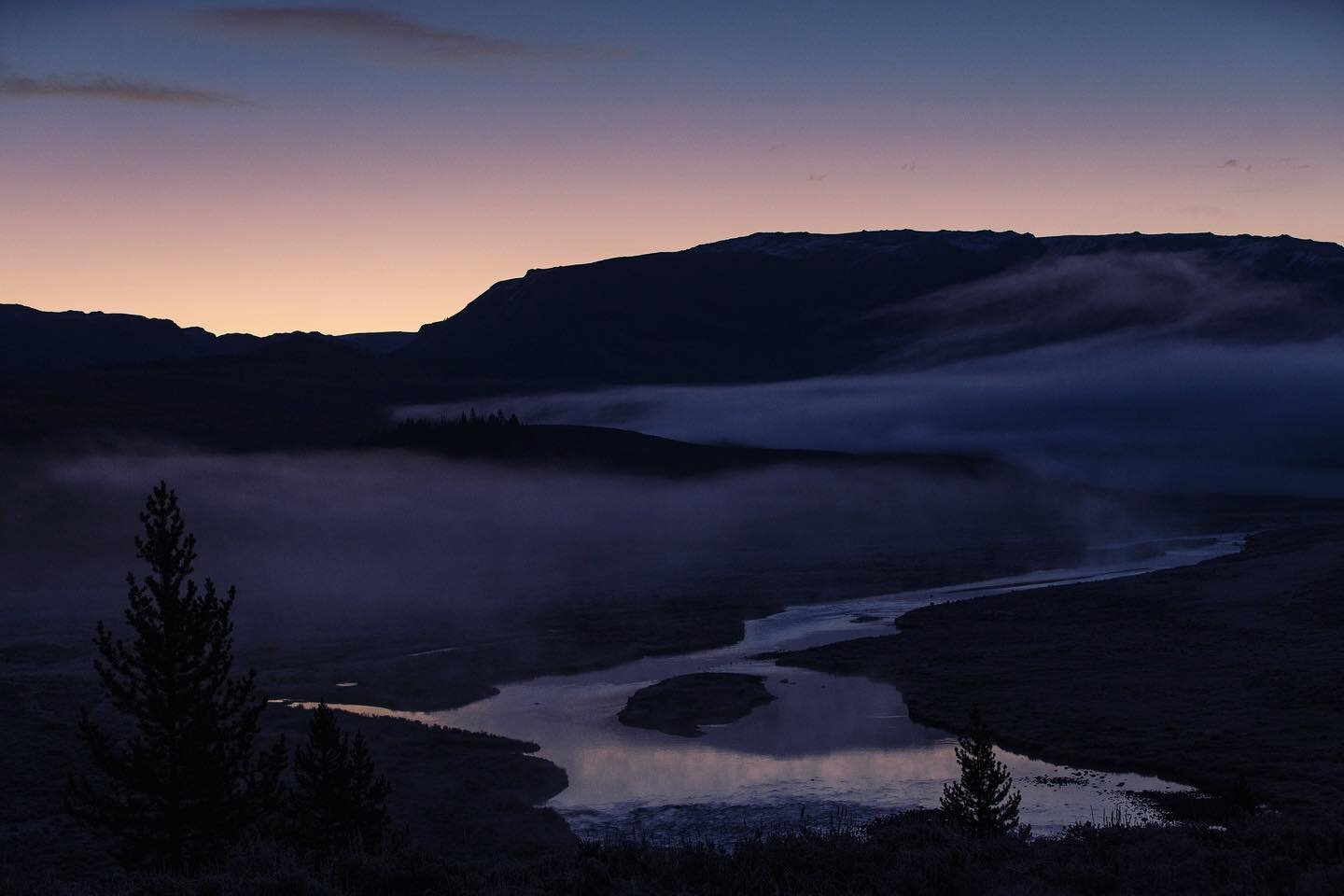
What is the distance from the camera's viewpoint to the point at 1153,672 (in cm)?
6372

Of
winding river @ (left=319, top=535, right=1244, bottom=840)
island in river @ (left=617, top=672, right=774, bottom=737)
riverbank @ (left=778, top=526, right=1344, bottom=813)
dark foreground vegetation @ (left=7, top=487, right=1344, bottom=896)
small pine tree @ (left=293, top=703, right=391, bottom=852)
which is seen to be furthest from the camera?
island in river @ (left=617, top=672, right=774, bottom=737)

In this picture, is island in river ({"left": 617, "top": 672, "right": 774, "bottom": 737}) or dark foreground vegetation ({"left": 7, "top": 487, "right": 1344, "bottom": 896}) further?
island in river ({"left": 617, "top": 672, "right": 774, "bottom": 737})

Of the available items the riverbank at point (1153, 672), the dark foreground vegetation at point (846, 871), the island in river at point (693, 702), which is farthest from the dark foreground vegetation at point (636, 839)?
the island in river at point (693, 702)

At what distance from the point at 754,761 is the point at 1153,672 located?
1113 inches

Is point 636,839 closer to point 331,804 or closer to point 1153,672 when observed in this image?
point 331,804

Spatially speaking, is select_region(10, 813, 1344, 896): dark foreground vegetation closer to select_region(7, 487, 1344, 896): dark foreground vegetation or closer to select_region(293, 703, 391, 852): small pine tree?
select_region(7, 487, 1344, 896): dark foreground vegetation

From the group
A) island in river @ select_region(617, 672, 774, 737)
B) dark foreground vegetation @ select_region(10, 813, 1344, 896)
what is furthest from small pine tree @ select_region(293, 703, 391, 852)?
island in river @ select_region(617, 672, 774, 737)

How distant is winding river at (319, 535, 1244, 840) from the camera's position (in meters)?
39.6

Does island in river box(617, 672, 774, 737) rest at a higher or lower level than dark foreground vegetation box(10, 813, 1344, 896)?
lower

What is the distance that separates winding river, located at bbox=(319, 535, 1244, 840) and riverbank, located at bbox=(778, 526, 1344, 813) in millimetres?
2719

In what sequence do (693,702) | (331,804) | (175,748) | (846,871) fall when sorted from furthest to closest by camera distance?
(693,702) → (331,804) → (175,748) → (846,871)

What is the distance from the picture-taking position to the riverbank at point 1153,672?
45.5 meters

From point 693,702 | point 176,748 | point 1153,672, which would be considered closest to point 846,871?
point 176,748

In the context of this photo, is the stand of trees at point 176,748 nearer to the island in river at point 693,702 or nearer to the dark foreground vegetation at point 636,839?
the dark foreground vegetation at point 636,839
